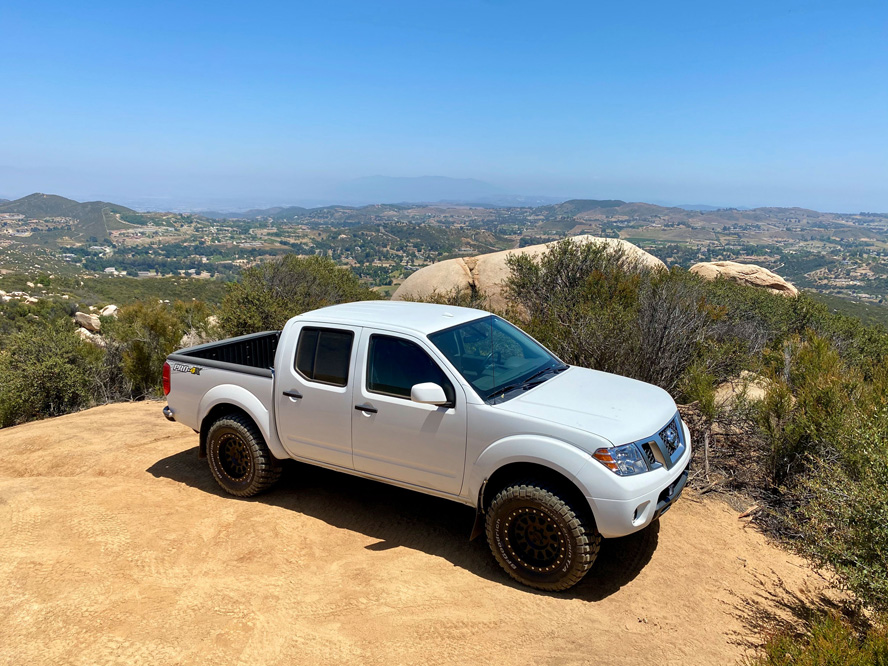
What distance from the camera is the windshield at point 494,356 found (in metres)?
4.43

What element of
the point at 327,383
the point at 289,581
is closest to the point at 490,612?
the point at 289,581

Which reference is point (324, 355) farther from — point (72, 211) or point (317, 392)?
point (72, 211)

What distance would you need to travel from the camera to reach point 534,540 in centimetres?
398

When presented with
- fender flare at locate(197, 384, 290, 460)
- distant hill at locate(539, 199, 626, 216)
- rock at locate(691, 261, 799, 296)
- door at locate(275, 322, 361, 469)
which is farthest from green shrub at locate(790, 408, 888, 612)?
distant hill at locate(539, 199, 626, 216)

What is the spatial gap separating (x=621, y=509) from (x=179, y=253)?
131961mm

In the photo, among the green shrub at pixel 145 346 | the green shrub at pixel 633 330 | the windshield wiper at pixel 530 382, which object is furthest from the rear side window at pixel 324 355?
the green shrub at pixel 145 346

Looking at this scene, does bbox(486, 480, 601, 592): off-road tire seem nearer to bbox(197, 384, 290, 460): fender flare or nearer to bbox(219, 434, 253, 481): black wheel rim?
bbox(197, 384, 290, 460): fender flare

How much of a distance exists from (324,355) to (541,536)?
243 cm

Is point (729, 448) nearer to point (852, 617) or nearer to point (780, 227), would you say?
point (852, 617)

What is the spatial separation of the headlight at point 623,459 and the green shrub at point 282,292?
11788 millimetres

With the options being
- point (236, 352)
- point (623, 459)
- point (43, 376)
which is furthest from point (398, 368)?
point (43, 376)

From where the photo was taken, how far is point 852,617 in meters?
3.71

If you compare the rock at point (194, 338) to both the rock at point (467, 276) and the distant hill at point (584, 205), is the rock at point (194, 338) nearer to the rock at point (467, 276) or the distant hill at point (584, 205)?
the rock at point (467, 276)

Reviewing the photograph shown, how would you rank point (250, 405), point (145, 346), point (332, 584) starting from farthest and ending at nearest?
point (145, 346)
point (250, 405)
point (332, 584)
